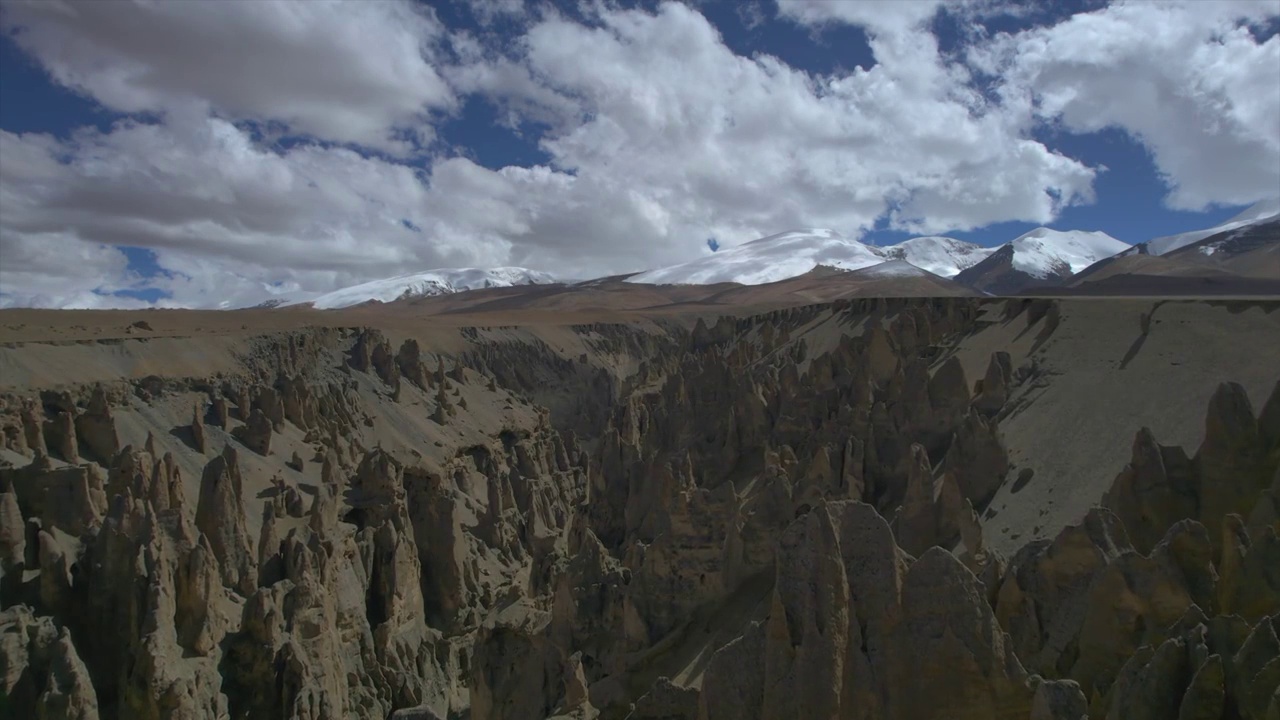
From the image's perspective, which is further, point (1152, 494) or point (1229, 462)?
point (1152, 494)

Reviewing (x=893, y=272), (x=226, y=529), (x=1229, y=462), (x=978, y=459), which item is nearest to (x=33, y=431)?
(x=226, y=529)

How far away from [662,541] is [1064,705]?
11141 millimetres

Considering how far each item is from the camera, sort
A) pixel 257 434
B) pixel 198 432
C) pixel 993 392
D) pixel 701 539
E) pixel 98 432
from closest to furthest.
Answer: pixel 701 539, pixel 98 432, pixel 993 392, pixel 198 432, pixel 257 434

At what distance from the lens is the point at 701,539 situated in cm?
1869

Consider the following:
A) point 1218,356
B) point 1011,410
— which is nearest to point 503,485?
point 1011,410

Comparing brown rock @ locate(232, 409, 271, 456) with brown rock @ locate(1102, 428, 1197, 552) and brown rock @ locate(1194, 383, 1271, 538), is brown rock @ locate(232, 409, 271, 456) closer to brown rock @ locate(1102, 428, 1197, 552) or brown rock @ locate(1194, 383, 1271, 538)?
brown rock @ locate(1102, 428, 1197, 552)

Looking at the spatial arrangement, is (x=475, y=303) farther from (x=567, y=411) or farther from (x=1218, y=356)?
(x=1218, y=356)

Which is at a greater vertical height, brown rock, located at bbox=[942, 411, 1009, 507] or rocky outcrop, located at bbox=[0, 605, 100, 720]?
brown rock, located at bbox=[942, 411, 1009, 507]

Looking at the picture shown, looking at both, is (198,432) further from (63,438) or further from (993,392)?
(993,392)

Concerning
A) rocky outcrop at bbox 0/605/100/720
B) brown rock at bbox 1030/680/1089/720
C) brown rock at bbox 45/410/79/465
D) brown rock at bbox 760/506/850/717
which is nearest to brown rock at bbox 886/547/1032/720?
brown rock at bbox 760/506/850/717

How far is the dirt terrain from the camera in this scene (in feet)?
32.5

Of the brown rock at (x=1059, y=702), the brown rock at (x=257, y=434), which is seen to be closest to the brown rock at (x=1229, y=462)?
the brown rock at (x=1059, y=702)

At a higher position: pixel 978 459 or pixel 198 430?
pixel 198 430

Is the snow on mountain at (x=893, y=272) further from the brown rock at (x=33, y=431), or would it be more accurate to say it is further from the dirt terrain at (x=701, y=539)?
the brown rock at (x=33, y=431)
